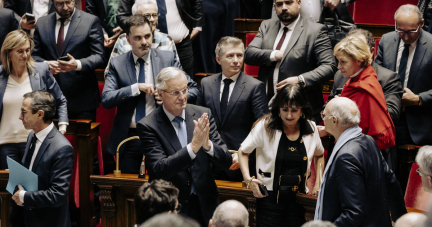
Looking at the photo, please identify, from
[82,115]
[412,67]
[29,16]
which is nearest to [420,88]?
[412,67]

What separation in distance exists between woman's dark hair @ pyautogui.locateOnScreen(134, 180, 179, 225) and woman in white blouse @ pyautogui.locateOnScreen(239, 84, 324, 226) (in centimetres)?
73

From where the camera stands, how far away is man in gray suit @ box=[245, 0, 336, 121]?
3363 millimetres

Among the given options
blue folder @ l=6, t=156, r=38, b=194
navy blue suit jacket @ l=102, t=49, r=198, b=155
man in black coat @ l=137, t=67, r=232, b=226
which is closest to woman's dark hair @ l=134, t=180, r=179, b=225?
man in black coat @ l=137, t=67, r=232, b=226

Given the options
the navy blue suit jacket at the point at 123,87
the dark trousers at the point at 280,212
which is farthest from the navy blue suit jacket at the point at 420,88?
the navy blue suit jacket at the point at 123,87

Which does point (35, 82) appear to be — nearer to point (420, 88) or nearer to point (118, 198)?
point (118, 198)

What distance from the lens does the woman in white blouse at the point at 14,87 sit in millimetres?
3346

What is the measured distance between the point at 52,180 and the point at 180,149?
726mm

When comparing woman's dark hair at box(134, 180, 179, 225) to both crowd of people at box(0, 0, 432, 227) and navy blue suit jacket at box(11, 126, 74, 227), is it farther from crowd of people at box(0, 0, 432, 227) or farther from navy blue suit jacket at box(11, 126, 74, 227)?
navy blue suit jacket at box(11, 126, 74, 227)

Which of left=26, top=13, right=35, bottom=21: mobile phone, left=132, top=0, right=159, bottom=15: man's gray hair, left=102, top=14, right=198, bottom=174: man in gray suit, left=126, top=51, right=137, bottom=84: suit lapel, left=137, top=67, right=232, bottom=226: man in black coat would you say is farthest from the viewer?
left=26, top=13, right=35, bottom=21: mobile phone

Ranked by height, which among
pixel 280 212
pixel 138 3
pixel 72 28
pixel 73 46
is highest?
pixel 138 3

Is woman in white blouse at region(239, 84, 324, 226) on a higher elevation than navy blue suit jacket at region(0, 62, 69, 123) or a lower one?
lower

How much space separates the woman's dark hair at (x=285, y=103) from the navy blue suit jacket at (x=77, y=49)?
1.57 metres

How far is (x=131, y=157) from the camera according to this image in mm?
3330

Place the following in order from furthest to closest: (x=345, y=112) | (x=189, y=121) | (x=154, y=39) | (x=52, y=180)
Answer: (x=154, y=39) < (x=52, y=180) < (x=189, y=121) < (x=345, y=112)
